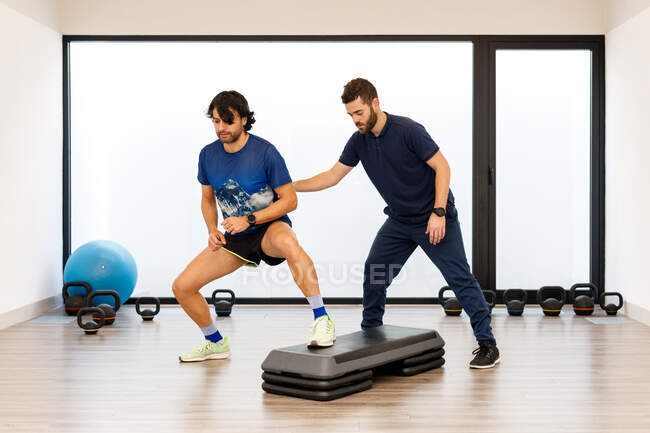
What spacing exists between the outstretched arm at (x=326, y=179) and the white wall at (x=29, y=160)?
2.31m

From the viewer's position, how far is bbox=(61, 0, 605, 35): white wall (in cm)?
590

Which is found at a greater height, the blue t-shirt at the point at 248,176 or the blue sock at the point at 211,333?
the blue t-shirt at the point at 248,176

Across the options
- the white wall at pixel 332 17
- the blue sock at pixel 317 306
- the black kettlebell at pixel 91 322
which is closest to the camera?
the blue sock at pixel 317 306

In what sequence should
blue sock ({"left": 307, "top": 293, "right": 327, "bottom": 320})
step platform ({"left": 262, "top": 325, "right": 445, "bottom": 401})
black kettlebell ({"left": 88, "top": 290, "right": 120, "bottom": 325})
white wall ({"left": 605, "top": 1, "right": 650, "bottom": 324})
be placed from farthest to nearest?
white wall ({"left": 605, "top": 1, "right": 650, "bottom": 324}), black kettlebell ({"left": 88, "top": 290, "right": 120, "bottom": 325}), blue sock ({"left": 307, "top": 293, "right": 327, "bottom": 320}), step platform ({"left": 262, "top": 325, "right": 445, "bottom": 401})

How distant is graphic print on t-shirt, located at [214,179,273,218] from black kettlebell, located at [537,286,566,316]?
2651mm

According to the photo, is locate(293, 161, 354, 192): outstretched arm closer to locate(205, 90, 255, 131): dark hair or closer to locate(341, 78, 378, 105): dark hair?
locate(341, 78, 378, 105): dark hair

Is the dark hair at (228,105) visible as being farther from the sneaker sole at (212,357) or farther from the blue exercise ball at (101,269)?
the blue exercise ball at (101,269)

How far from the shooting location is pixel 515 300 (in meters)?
5.54

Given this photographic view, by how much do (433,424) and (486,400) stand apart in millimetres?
432

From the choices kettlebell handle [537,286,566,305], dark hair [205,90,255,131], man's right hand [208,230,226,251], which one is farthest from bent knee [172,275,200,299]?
kettlebell handle [537,286,566,305]

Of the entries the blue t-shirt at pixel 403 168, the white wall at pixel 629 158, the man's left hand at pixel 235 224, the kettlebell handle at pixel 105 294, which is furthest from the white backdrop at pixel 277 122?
the man's left hand at pixel 235 224

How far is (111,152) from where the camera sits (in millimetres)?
6035

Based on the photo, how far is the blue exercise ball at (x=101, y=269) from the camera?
5285 millimetres

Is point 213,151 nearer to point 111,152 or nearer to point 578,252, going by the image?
point 111,152
